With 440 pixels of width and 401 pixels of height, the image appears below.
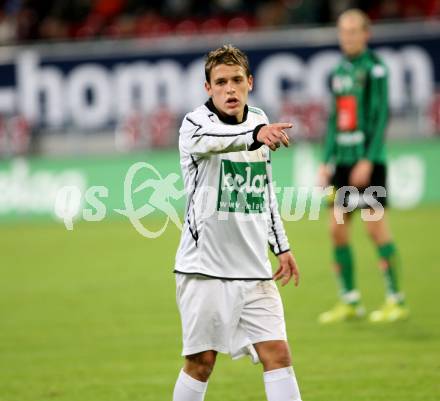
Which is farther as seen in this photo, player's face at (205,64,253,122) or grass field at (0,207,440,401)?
grass field at (0,207,440,401)

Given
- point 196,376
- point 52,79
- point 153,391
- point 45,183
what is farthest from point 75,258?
point 196,376

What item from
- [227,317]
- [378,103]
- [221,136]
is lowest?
[227,317]

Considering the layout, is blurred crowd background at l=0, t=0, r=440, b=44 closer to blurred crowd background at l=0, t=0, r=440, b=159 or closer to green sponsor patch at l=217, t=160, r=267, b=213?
blurred crowd background at l=0, t=0, r=440, b=159

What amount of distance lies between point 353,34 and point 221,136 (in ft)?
13.5

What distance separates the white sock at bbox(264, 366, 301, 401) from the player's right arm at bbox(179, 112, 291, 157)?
106 centimetres

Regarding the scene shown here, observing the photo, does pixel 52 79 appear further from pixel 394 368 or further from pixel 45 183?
pixel 394 368

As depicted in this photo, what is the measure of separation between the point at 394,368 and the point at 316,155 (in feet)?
26.7

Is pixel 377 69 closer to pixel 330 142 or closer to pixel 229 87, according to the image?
pixel 330 142

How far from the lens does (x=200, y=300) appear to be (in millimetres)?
4832

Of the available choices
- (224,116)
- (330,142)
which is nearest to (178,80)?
(330,142)

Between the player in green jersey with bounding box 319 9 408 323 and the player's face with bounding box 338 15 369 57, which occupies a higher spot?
the player's face with bounding box 338 15 369 57

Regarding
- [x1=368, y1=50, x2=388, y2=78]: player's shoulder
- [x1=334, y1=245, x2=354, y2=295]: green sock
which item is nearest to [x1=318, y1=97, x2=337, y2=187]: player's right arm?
[x1=368, y1=50, x2=388, y2=78]: player's shoulder

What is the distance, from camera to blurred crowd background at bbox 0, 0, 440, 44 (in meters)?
16.8
